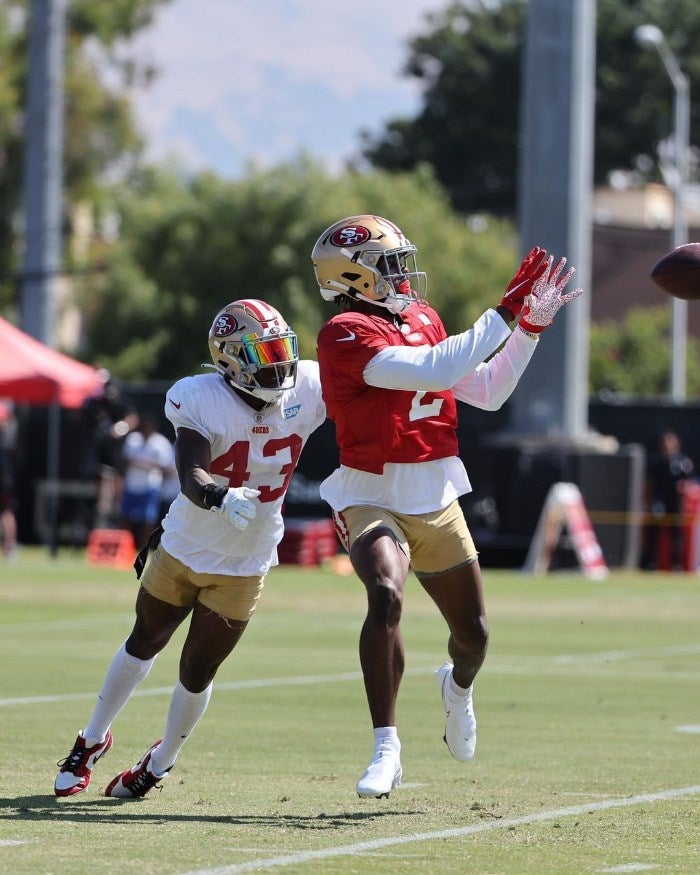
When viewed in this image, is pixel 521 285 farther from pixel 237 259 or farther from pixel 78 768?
pixel 237 259

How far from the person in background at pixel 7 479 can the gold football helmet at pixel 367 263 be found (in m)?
18.1

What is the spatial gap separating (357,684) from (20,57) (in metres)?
38.4

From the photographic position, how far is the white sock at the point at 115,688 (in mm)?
7348

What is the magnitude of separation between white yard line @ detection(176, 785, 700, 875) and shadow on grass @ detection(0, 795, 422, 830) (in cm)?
36

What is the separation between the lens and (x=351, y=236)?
7.36m

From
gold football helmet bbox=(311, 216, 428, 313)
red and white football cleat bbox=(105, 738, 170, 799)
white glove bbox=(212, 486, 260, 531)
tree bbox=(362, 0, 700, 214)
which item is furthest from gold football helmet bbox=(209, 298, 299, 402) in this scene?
tree bbox=(362, 0, 700, 214)

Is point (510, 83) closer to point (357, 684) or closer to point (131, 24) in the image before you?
point (131, 24)

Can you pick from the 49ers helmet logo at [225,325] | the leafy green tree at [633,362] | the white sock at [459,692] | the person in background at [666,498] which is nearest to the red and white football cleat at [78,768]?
the white sock at [459,692]

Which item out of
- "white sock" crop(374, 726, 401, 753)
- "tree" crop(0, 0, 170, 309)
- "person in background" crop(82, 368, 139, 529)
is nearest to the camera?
"white sock" crop(374, 726, 401, 753)

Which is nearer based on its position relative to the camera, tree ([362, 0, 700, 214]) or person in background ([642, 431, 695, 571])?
person in background ([642, 431, 695, 571])

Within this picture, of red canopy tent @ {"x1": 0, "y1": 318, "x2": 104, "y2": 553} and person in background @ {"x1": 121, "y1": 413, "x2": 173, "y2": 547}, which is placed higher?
red canopy tent @ {"x1": 0, "y1": 318, "x2": 104, "y2": 553}

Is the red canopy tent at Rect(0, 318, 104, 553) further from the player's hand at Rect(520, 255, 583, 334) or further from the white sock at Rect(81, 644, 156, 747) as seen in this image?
the player's hand at Rect(520, 255, 583, 334)

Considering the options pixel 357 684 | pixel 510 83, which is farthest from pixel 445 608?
pixel 510 83

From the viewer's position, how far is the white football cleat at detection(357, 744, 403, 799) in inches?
265
